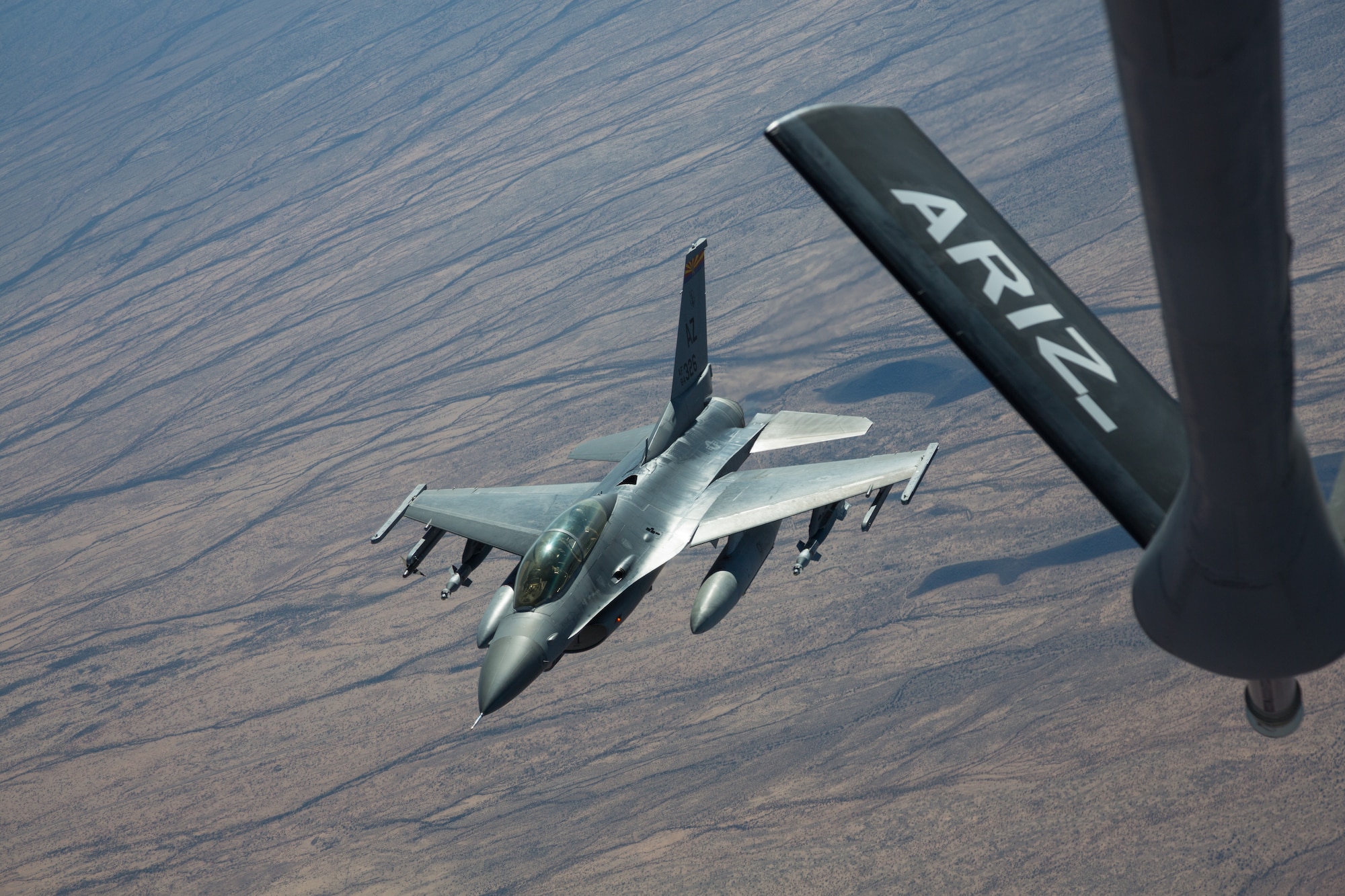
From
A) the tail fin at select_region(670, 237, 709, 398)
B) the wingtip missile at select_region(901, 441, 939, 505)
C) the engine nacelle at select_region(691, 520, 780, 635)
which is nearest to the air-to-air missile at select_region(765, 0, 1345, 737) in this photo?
the wingtip missile at select_region(901, 441, 939, 505)

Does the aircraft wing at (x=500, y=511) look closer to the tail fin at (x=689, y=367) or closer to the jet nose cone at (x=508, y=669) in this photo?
the tail fin at (x=689, y=367)

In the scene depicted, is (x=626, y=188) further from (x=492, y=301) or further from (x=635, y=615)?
(x=635, y=615)

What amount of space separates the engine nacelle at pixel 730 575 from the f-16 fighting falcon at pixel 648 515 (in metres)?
0.04

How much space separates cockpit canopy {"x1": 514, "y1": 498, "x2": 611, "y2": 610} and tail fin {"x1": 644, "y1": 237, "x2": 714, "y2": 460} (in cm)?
578

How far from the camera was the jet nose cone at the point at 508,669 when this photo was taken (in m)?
28.5

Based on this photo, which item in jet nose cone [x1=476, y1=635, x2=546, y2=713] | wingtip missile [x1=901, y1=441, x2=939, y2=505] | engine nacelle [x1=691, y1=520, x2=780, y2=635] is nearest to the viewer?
jet nose cone [x1=476, y1=635, x2=546, y2=713]

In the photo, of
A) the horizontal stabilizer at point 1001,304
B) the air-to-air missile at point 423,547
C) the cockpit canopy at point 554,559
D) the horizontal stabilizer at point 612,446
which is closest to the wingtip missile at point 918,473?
the cockpit canopy at point 554,559

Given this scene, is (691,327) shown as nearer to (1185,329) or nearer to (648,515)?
(648,515)

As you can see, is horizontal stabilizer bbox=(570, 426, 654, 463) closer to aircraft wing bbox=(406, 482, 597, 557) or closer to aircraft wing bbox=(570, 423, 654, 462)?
aircraft wing bbox=(570, 423, 654, 462)

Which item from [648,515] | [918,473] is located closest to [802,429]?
[918,473]

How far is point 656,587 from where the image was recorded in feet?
323

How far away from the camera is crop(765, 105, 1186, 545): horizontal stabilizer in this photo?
28.8 ft

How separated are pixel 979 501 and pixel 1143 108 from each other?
316 feet

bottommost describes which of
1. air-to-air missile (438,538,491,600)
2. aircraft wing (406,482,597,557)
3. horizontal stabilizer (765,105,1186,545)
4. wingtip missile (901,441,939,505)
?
wingtip missile (901,441,939,505)
